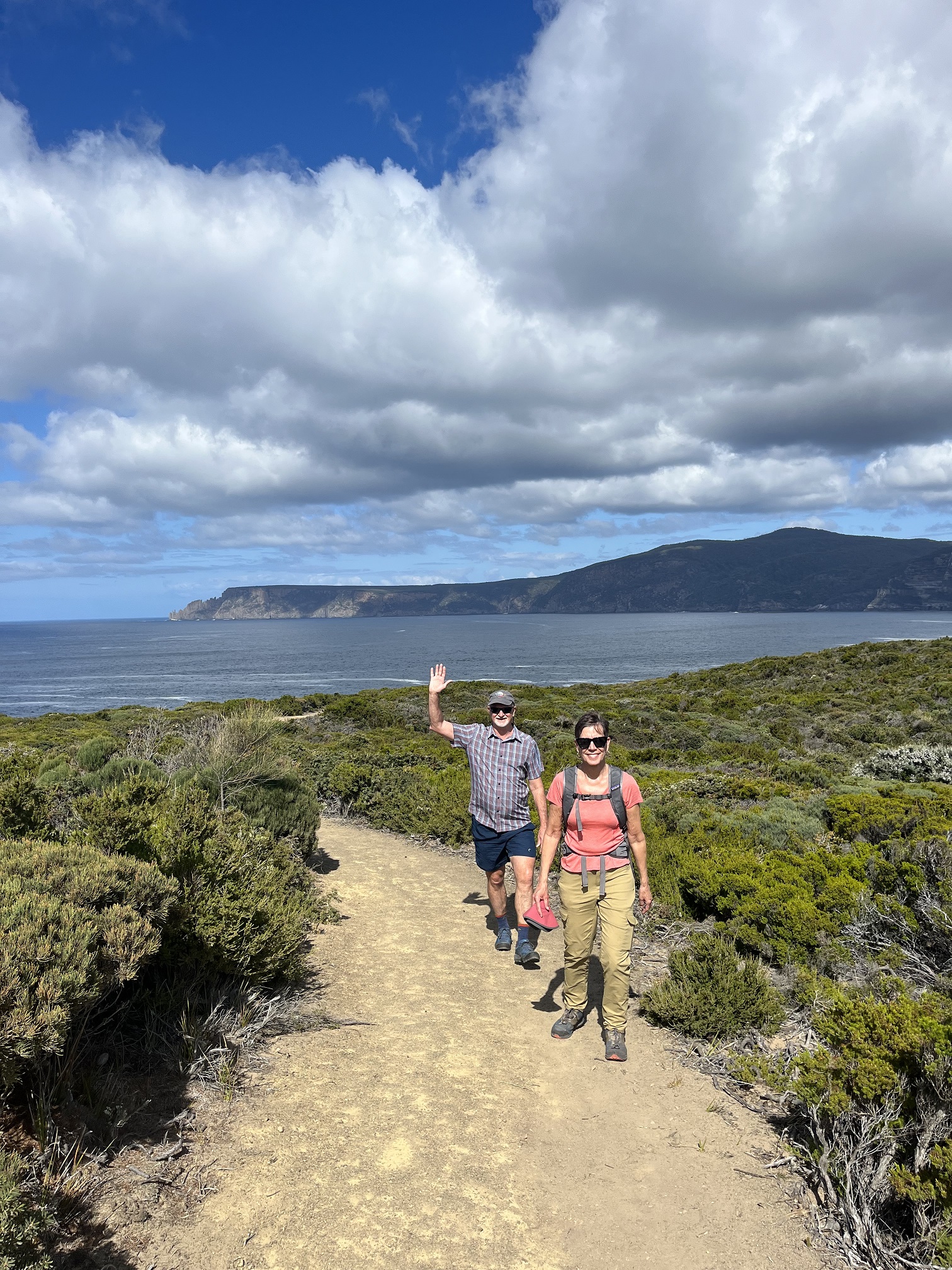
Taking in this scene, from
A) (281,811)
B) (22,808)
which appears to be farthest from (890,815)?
(22,808)

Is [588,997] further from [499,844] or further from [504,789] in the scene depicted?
[504,789]

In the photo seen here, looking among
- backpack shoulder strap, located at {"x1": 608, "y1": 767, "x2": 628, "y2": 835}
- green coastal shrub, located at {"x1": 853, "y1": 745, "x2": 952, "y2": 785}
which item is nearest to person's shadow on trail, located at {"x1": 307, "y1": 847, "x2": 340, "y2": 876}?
backpack shoulder strap, located at {"x1": 608, "y1": 767, "x2": 628, "y2": 835}

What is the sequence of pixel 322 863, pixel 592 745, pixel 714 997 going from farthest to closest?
pixel 322 863 → pixel 714 997 → pixel 592 745

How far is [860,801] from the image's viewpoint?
7.49m

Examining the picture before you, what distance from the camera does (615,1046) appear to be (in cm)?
411

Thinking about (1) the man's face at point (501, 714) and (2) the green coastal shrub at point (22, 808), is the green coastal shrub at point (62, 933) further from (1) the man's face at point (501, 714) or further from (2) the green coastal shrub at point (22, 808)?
(1) the man's face at point (501, 714)

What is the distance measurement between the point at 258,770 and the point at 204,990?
4258mm

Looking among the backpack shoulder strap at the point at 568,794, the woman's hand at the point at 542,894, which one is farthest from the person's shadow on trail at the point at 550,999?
the backpack shoulder strap at the point at 568,794

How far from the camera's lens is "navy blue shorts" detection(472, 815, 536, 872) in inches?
208

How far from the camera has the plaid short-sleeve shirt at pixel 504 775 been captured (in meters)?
5.20

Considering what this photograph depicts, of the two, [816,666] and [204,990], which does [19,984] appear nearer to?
[204,990]

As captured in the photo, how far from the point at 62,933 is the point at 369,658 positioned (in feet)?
288

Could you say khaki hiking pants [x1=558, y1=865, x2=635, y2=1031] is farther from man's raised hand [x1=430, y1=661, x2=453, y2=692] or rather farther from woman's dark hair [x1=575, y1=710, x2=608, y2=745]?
man's raised hand [x1=430, y1=661, x2=453, y2=692]

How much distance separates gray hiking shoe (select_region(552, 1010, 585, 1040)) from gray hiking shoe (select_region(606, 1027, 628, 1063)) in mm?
271
